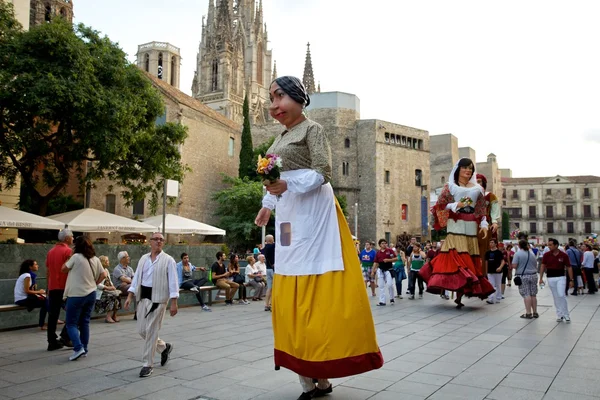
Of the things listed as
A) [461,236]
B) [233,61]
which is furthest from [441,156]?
[461,236]

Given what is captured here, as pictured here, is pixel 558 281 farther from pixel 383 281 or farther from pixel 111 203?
pixel 111 203

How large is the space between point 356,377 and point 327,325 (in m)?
1.49

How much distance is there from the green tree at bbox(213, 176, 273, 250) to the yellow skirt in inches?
1271

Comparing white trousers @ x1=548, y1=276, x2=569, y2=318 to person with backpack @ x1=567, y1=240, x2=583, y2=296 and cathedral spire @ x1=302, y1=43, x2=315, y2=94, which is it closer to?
person with backpack @ x1=567, y1=240, x2=583, y2=296

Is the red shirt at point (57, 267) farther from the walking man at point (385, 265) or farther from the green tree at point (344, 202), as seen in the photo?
the green tree at point (344, 202)

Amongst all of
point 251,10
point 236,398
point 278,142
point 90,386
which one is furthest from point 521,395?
point 251,10

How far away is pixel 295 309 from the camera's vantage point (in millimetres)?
4438

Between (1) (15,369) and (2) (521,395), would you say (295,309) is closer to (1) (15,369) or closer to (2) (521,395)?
(2) (521,395)

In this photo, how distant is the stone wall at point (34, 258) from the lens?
Result: 9.50 metres

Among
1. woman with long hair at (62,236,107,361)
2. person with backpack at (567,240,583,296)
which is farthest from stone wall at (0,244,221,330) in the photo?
person with backpack at (567,240,583,296)

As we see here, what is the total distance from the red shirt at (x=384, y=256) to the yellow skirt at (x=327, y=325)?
29.0 ft

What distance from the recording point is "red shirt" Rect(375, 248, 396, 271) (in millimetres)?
13133

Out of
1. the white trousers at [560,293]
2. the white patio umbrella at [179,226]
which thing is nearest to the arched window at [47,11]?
the white patio umbrella at [179,226]

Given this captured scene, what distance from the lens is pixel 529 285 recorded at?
9812 millimetres
